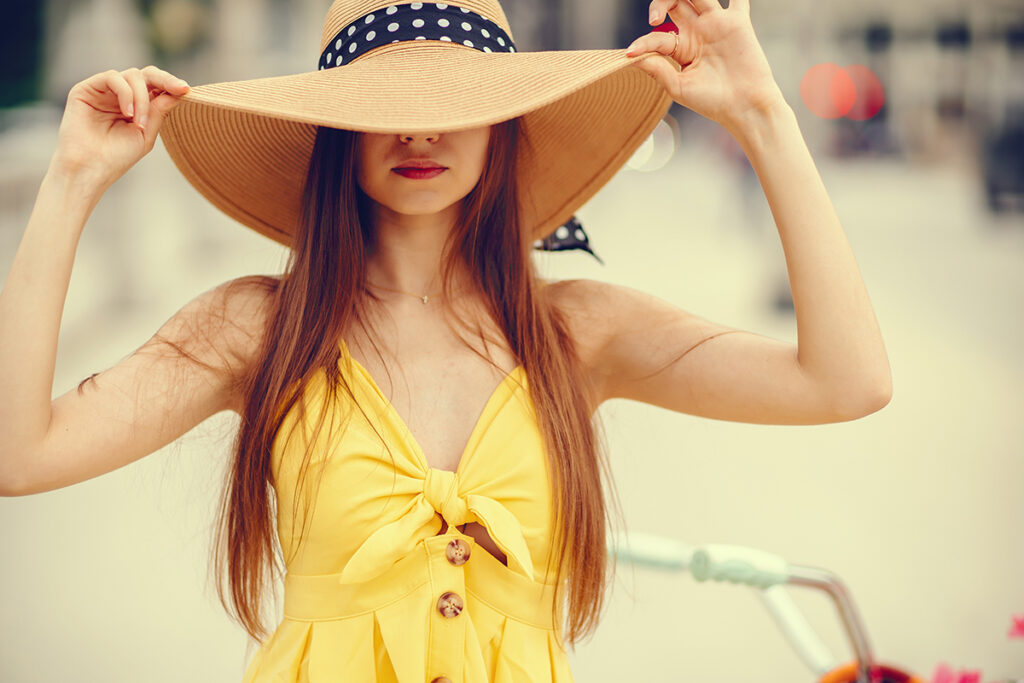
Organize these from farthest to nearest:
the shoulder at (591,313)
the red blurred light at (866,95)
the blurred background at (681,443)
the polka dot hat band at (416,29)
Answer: the red blurred light at (866,95) → the blurred background at (681,443) → the shoulder at (591,313) → the polka dot hat band at (416,29)

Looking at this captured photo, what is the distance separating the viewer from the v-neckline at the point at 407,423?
1.33 meters

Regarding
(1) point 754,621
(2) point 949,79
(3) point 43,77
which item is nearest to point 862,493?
(1) point 754,621

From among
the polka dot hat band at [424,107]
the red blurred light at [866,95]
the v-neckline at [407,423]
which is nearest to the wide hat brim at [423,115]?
the polka dot hat band at [424,107]

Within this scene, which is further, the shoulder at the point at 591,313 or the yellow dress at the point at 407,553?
the shoulder at the point at 591,313

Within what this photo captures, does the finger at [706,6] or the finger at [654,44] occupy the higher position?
the finger at [706,6]

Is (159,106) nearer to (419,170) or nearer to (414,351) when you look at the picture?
(419,170)

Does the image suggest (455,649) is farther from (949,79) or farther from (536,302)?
(949,79)

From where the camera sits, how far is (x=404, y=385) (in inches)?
55.4

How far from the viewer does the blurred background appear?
3.44m

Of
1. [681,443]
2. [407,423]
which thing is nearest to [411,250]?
[407,423]

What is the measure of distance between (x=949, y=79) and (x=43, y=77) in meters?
29.7

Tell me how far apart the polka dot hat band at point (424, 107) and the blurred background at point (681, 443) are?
0.37 m

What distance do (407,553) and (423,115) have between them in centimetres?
54

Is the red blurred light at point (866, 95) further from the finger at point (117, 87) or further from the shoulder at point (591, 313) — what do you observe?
the finger at point (117, 87)
